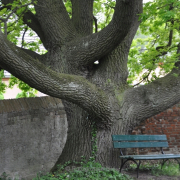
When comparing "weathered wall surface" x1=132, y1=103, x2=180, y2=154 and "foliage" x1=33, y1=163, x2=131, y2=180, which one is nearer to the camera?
"foliage" x1=33, y1=163, x2=131, y2=180

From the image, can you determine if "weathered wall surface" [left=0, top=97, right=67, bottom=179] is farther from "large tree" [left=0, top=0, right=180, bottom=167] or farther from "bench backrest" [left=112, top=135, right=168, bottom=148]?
"bench backrest" [left=112, top=135, right=168, bottom=148]

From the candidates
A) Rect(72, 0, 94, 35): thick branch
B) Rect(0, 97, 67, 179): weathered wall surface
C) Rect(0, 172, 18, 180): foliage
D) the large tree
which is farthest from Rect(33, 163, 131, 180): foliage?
Rect(72, 0, 94, 35): thick branch

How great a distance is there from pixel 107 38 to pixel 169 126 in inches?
177

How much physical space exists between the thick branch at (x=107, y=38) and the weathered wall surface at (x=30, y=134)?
188 cm

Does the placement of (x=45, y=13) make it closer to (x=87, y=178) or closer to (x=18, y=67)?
(x=18, y=67)

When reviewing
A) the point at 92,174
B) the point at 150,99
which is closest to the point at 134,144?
the point at 150,99

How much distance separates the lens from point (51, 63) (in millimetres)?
7012

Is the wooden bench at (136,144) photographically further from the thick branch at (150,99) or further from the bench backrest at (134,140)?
the thick branch at (150,99)

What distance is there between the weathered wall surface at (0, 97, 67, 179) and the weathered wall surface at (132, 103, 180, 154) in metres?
2.82

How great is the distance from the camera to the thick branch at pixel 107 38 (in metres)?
5.38

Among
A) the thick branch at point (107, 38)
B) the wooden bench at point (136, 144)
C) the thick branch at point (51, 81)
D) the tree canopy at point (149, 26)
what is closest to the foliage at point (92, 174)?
the wooden bench at point (136, 144)

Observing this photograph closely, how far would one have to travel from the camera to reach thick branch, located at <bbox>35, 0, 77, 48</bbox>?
6.92 metres

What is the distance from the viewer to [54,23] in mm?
6910

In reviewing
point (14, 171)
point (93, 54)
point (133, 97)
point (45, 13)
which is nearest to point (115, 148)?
point (133, 97)
